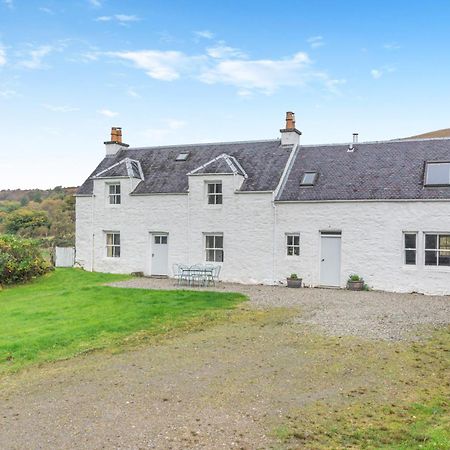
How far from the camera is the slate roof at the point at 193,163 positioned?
82.8 ft

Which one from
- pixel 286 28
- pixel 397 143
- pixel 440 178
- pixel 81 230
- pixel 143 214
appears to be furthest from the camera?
pixel 81 230

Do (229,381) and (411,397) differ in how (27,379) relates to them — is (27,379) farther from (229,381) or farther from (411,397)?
(411,397)

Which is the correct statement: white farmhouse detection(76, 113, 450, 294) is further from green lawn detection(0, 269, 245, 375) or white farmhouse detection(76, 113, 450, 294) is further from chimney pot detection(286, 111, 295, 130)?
green lawn detection(0, 269, 245, 375)

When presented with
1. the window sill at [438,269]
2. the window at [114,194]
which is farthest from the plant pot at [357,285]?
the window at [114,194]

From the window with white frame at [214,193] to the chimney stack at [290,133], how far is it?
4.64m

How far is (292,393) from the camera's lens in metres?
8.59

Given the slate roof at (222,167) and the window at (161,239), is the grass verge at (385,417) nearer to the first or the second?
the slate roof at (222,167)

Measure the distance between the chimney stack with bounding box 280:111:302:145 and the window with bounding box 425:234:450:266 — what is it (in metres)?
9.19

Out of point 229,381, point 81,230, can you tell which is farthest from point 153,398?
point 81,230

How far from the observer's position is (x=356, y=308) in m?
17.1

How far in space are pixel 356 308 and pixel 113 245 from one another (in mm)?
16115

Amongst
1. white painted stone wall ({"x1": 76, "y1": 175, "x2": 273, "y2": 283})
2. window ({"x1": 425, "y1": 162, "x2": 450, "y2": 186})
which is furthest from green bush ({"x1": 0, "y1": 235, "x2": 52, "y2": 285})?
window ({"x1": 425, "y1": 162, "x2": 450, "y2": 186})

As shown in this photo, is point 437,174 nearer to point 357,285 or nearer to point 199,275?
point 357,285

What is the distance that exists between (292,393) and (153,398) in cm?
248
